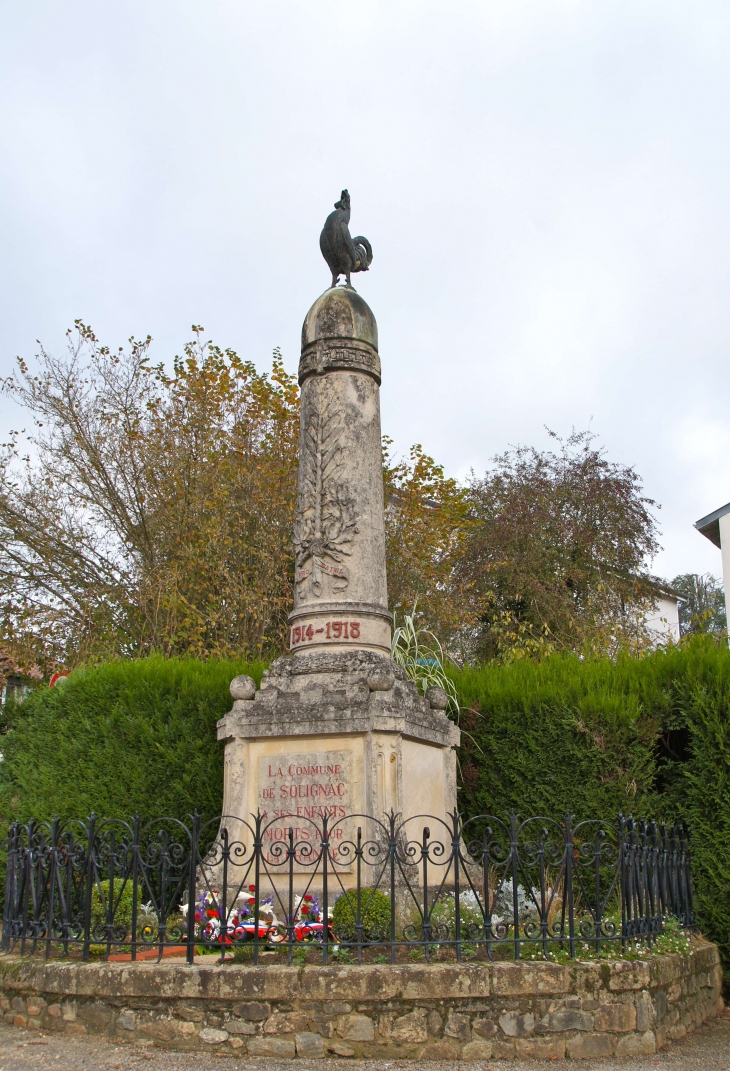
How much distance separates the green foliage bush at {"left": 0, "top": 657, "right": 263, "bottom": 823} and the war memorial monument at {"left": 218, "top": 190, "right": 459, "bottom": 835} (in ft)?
5.88

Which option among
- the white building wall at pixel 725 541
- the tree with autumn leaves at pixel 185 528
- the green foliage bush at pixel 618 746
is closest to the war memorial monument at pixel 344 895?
the green foliage bush at pixel 618 746

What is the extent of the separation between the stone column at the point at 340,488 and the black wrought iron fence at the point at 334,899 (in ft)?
5.67

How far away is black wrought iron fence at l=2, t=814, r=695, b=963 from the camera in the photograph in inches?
225

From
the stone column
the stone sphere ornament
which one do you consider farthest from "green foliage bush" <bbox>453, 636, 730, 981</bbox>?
the stone sphere ornament

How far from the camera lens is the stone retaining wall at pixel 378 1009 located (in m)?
5.32

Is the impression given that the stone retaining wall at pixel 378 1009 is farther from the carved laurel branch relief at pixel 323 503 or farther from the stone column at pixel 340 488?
the carved laurel branch relief at pixel 323 503

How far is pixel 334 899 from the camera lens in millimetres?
6785

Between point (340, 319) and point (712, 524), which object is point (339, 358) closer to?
point (340, 319)

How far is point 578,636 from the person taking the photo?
65.5ft

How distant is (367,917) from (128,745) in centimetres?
446

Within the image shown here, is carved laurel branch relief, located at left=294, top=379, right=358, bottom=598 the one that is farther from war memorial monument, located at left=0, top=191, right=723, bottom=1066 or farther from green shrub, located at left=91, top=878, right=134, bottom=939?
green shrub, located at left=91, top=878, right=134, bottom=939

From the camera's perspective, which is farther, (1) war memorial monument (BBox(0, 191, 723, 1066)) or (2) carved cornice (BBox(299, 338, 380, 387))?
(2) carved cornice (BBox(299, 338, 380, 387))

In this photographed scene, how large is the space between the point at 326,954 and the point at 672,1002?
244cm

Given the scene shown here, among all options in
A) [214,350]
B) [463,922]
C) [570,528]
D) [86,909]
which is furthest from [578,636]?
[86,909]
